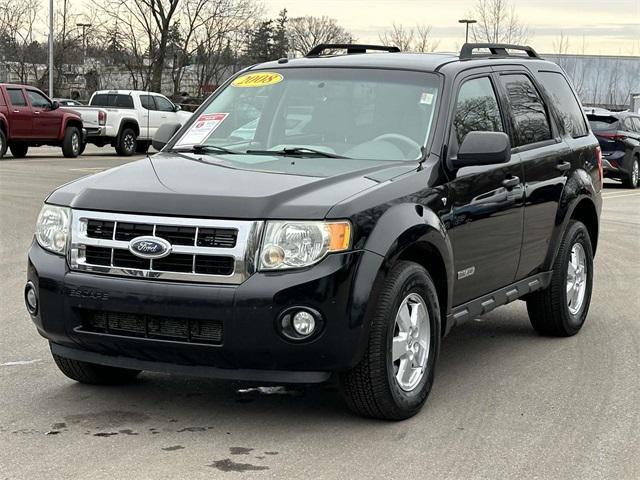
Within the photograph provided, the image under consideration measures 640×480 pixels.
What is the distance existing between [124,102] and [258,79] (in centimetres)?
2618

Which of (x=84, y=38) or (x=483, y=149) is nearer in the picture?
(x=483, y=149)

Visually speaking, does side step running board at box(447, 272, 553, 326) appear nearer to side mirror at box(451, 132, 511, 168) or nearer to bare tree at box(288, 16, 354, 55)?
side mirror at box(451, 132, 511, 168)

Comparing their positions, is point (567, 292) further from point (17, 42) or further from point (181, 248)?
point (17, 42)

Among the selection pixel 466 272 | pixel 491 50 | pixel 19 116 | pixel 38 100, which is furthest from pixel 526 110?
pixel 38 100

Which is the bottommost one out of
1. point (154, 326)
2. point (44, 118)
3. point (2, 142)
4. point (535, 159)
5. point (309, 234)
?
point (2, 142)

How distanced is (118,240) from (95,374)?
1.12 m

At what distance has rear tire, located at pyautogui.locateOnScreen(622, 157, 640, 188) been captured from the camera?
2380 centimetres

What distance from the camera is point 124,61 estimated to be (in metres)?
58.7

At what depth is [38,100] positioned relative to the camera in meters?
28.4

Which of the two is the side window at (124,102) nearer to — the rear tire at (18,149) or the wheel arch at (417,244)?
the rear tire at (18,149)

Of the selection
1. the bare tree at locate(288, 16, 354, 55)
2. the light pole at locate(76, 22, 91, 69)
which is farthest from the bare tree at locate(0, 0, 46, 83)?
the bare tree at locate(288, 16, 354, 55)

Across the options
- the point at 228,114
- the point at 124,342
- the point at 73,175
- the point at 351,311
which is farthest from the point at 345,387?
the point at 73,175

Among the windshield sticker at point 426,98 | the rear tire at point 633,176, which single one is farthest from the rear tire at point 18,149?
the windshield sticker at point 426,98

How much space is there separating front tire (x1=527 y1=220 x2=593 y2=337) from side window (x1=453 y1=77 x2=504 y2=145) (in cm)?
118
